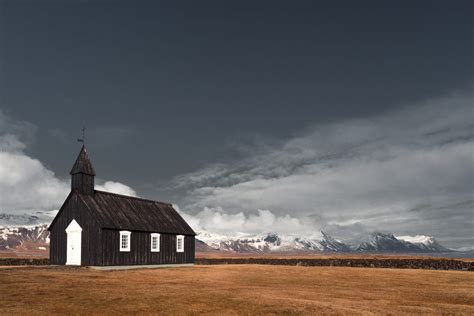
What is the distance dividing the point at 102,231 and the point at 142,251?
646 cm

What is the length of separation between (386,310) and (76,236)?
35340 millimetres

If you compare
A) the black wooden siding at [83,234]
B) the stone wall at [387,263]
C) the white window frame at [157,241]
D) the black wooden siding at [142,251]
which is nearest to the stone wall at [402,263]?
the stone wall at [387,263]

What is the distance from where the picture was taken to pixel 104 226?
47.7 meters

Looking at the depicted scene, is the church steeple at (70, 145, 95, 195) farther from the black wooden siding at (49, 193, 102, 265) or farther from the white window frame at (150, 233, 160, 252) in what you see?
the white window frame at (150, 233, 160, 252)

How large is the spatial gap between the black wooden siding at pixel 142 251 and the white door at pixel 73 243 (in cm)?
284

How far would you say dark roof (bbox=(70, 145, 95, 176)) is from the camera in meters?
51.1

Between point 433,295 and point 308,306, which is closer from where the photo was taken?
point 308,306

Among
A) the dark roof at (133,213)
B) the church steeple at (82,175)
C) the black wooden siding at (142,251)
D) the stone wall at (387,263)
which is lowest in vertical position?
the stone wall at (387,263)

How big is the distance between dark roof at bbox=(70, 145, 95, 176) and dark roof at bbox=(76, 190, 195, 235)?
2.58 m

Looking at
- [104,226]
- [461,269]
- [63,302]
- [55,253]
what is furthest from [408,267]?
[63,302]

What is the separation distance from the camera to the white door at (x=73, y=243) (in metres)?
48.1

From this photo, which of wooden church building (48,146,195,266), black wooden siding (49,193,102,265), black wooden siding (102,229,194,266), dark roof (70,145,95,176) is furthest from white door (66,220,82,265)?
dark roof (70,145,95,176)

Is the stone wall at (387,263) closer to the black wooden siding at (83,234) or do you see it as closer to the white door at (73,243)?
the black wooden siding at (83,234)

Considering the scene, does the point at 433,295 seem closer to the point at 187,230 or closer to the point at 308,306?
the point at 308,306
